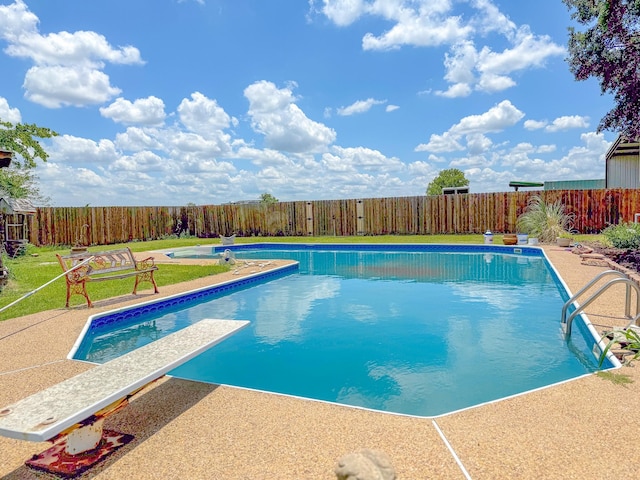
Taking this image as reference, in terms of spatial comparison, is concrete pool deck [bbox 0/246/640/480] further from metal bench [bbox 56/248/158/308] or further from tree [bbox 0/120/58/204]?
tree [bbox 0/120/58/204]

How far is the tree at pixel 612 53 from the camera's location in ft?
28.7

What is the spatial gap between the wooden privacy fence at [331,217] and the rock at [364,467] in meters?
16.7

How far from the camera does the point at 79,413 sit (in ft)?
6.86

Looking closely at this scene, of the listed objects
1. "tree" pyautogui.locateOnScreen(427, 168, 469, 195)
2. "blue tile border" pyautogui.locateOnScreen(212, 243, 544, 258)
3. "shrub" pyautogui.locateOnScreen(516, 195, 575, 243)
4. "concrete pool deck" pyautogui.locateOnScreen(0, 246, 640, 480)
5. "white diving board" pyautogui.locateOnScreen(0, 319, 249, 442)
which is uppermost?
"tree" pyautogui.locateOnScreen(427, 168, 469, 195)

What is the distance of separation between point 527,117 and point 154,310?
1679 cm

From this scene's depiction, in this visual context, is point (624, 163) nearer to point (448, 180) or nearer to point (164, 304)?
point (164, 304)

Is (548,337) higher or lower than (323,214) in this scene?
lower

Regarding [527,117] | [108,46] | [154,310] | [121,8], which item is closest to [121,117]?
[108,46]

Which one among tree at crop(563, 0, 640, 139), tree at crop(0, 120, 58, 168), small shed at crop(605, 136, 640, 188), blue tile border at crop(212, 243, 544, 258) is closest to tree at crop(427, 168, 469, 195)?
small shed at crop(605, 136, 640, 188)

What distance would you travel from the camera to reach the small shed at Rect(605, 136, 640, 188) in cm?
1672

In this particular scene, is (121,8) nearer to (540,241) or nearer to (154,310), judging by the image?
(154,310)

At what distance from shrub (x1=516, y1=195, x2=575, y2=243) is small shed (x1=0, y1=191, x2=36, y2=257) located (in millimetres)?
16310

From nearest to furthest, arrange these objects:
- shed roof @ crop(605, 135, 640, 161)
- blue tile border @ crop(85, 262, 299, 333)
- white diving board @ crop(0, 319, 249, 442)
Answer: white diving board @ crop(0, 319, 249, 442)
blue tile border @ crop(85, 262, 299, 333)
shed roof @ crop(605, 135, 640, 161)

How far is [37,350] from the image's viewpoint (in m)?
4.20
